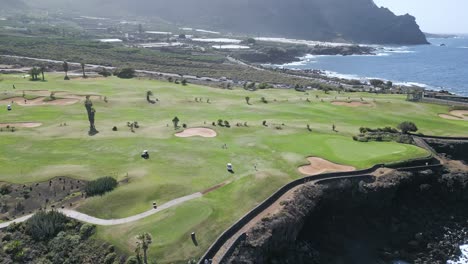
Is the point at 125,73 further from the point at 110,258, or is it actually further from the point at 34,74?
the point at 110,258

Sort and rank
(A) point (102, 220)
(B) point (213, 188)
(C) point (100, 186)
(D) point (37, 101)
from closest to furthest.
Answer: (A) point (102, 220) < (C) point (100, 186) < (B) point (213, 188) < (D) point (37, 101)

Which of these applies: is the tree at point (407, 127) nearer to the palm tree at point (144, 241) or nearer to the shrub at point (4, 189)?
the palm tree at point (144, 241)

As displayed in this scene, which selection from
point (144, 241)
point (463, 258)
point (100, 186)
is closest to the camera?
point (144, 241)

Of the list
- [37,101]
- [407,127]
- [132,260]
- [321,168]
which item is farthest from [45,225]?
[407,127]

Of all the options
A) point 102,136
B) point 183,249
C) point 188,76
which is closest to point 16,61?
point 188,76

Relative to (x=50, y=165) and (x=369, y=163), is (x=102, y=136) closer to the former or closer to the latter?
(x=50, y=165)

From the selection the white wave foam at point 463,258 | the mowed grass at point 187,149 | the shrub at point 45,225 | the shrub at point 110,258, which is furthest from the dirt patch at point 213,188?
the white wave foam at point 463,258
